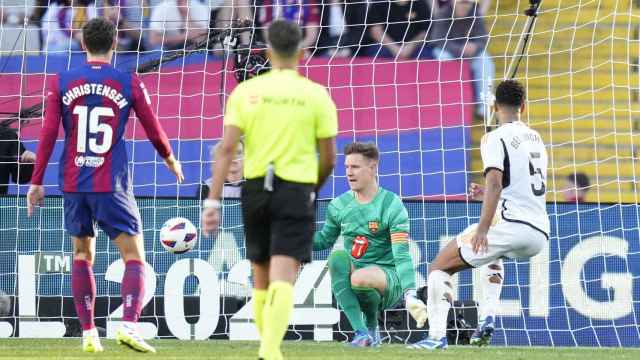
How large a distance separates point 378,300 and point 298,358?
170 cm

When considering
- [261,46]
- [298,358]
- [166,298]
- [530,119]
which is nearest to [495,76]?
[530,119]

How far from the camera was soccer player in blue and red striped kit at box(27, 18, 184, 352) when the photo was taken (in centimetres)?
801

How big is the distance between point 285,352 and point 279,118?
2568mm

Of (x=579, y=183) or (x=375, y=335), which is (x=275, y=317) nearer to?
(x=375, y=335)

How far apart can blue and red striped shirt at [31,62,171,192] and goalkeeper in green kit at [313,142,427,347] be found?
201 centimetres

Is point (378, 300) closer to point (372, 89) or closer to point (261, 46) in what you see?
point (261, 46)

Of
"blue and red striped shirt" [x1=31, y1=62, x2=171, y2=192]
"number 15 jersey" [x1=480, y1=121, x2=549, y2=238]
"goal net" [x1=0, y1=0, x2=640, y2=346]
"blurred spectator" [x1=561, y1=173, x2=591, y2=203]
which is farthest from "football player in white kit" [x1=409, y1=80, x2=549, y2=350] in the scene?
"blurred spectator" [x1=561, y1=173, x2=591, y2=203]

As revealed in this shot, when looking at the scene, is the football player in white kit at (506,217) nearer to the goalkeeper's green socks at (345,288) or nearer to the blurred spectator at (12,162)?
the goalkeeper's green socks at (345,288)

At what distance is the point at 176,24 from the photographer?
49.1ft

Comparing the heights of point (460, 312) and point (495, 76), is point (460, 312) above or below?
below

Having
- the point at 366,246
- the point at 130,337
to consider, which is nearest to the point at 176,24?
the point at 366,246

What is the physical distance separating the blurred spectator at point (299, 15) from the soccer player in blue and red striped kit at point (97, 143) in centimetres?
604

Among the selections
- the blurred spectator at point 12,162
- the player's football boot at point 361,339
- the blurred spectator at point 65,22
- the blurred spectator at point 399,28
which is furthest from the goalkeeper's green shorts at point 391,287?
the blurred spectator at point 65,22

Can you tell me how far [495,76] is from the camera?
14859mm
